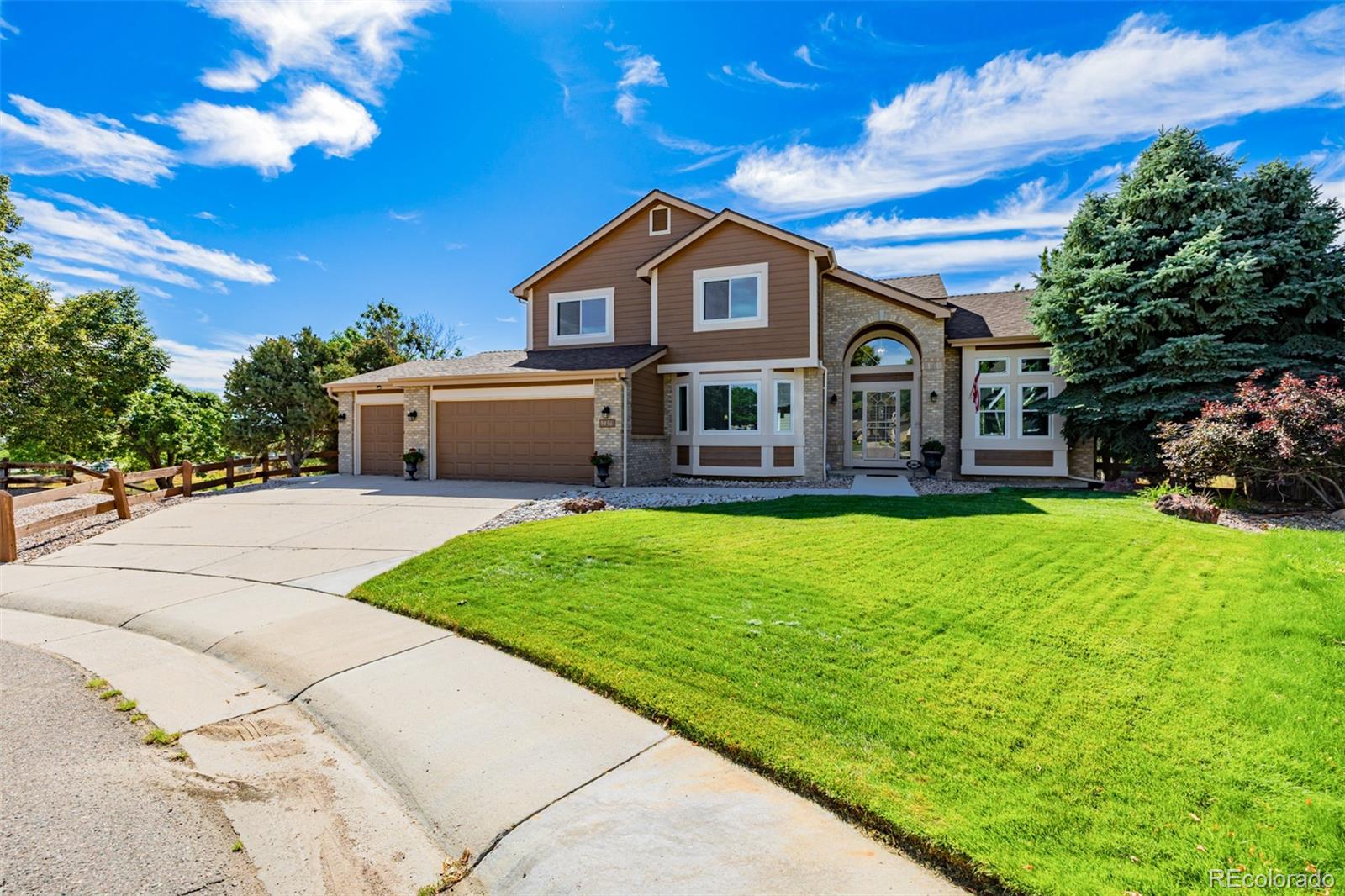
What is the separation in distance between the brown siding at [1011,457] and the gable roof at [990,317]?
3129mm

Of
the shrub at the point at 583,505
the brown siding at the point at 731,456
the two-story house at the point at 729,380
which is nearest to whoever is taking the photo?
the shrub at the point at 583,505

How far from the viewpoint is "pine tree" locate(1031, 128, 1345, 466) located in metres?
11.9

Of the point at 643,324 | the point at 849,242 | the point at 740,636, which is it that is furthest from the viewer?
the point at 849,242

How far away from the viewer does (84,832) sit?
2.78 metres

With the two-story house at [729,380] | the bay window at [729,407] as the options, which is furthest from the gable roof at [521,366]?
the bay window at [729,407]

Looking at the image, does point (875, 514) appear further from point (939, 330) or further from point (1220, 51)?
point (1220, 51)

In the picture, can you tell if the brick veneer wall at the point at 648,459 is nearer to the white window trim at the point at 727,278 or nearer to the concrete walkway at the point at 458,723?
the white window trim at the point at 727,278

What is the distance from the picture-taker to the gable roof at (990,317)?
15.8 m

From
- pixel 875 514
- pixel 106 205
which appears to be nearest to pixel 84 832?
pixel 875 514

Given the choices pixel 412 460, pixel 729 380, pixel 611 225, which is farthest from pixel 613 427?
pixel 611 225

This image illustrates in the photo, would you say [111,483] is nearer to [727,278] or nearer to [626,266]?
[626,266]

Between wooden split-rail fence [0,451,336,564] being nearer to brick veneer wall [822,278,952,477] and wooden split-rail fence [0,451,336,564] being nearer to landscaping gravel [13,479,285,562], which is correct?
landscaping gravel [13,479,285,562]

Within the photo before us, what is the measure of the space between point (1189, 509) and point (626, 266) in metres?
14.7

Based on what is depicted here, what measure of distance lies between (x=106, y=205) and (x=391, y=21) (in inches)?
500
